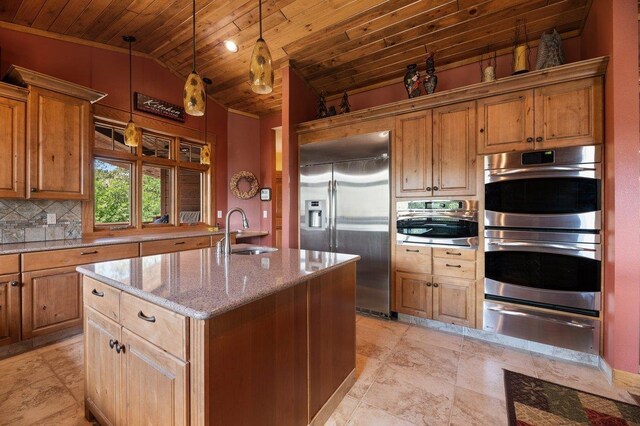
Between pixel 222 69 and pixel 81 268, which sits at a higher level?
pixel 222 69

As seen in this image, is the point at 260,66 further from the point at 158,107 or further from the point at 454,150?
the point at 158,107

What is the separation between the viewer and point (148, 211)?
3.91 metres

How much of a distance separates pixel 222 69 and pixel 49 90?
187cm

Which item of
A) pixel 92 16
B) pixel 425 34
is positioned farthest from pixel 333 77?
pixel 92 16

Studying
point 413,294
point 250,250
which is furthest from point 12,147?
point 413,294

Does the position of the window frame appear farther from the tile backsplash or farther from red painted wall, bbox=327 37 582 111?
red painted wall, bbox=327 37 582 111

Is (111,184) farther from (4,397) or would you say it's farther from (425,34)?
(425,34)

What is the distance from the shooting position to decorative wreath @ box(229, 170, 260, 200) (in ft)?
15.7

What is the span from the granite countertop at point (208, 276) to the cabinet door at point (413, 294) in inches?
55.2

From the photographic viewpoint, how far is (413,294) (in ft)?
9.68

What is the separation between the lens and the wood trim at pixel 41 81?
2.47 m

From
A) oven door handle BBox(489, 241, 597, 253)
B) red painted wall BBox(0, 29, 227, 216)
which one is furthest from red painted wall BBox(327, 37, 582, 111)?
red painted wall BBox(0, 29, 227, 216)

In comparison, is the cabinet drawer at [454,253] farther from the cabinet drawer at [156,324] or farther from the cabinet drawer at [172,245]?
the cabinet drawer at [172,245]

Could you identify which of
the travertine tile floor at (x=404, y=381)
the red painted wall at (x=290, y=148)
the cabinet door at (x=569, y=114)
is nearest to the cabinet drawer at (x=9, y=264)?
the travertine tile floor at (x=404, y=381)
